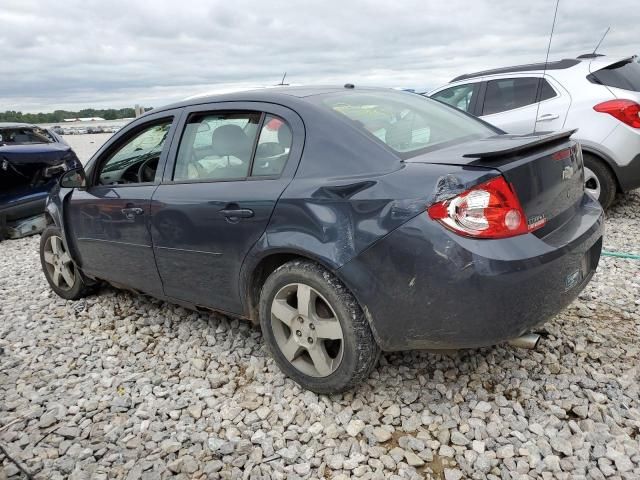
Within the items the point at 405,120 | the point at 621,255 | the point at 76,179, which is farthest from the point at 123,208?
the point at 621,255

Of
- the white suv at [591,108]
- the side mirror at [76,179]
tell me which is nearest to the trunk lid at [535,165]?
the side mirror at [76,179]

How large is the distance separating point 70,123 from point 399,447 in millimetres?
38144

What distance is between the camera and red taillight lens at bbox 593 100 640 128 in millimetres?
5070

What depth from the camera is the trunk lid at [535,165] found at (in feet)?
7.15

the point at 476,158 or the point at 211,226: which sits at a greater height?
the point at 476,158

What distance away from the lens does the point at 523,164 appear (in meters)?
2.23

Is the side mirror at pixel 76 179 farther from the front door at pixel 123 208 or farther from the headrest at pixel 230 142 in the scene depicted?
the headrest at pixel 230 142

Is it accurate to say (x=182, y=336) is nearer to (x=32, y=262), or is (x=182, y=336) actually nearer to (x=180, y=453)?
(x=180, y=453)

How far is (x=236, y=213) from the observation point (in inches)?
106

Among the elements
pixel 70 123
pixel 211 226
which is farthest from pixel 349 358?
pixel 70 123

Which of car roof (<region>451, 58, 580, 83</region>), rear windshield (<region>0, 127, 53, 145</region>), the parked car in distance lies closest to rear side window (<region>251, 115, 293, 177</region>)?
car roof (<region>451, 58, 580, 83</region>)

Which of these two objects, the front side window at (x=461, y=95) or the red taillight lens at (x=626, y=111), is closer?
the red taillight lens at (x=626, y=111)

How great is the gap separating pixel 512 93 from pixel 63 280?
17.1 feet

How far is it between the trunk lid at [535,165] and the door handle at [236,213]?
2.88 ft
